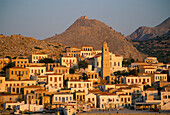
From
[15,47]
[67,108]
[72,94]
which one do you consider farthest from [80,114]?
[15,47]

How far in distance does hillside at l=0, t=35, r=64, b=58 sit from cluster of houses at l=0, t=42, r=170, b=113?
17.2 meters

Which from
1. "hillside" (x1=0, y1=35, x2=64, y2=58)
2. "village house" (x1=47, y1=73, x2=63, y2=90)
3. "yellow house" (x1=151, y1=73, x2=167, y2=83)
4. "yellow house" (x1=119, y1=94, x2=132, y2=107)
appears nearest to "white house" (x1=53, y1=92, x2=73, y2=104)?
"yellow house" (x1=119, y1=94, x2=132, y2=107)

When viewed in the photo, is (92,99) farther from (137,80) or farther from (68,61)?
(68,61)

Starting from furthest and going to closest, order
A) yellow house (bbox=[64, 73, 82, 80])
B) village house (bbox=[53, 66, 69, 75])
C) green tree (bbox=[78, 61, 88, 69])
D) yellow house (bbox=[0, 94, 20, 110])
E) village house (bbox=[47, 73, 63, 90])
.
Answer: green tree (bbox=[78, 61, 88, 69]) → village house (bbox=[53, 66, 69, 75]) → yellow house (bbox=[64, 73, 82, 80]) → village house (bbox=[47, 73, 63, 90]) → yellow house (bbox=[0, 94, 20, 110])

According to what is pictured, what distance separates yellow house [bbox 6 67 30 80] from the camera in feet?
329

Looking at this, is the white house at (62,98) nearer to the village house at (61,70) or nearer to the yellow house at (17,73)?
the yellow house at (17,73)

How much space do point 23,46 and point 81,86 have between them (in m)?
51.2

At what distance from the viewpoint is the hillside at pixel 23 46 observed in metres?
137

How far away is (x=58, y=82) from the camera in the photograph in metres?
98.2

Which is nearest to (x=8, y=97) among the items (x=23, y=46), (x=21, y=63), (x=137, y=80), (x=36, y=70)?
(x=36, y=70)

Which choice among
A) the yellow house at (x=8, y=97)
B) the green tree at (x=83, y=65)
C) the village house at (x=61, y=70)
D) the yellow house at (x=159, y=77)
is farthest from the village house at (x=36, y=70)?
the yellow house at (x=159, y=77)

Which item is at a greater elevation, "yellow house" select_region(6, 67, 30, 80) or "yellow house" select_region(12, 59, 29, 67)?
"yellow house" select_region(12, 59, 29, 67)

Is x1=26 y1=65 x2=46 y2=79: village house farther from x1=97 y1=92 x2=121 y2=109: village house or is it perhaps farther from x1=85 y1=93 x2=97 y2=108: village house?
x1=97 y1=92 x2=121 y2=109: village house

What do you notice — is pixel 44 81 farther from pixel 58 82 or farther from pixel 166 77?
pixel 166 77
